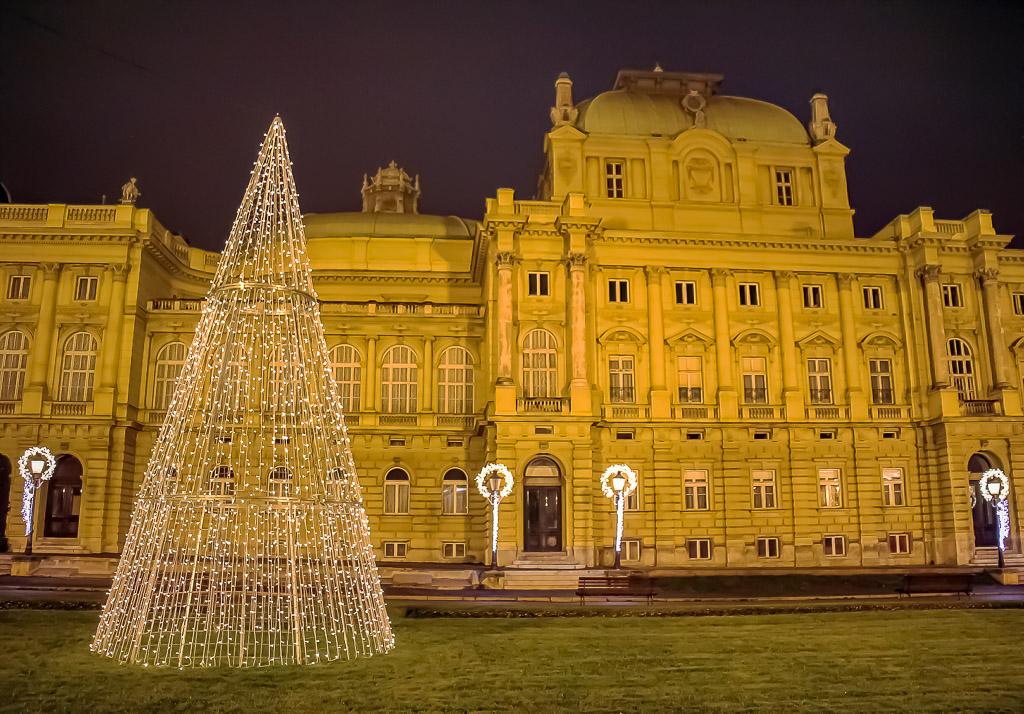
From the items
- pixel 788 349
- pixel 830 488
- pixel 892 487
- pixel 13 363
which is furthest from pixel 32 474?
pixel 892 487

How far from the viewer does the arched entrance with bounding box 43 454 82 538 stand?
38.6 m

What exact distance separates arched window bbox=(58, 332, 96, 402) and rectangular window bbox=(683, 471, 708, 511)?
92.2ft

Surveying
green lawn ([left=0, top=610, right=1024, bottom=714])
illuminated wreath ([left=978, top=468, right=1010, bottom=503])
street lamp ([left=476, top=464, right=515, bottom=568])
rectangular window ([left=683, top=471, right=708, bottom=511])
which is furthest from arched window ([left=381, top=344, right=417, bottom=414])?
illuminated wreath ([left=978, top=468, right=1010, bottom=503])

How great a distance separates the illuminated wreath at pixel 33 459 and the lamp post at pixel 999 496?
40.0 m

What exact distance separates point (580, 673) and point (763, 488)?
26410 millimetres

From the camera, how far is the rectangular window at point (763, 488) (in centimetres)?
3950

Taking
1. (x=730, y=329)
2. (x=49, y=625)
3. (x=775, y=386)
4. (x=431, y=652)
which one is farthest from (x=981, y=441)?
(x=49, y=625)

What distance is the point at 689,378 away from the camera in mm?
40500

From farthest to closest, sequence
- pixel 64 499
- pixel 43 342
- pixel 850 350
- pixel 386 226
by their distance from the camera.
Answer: pixel 386 226, pixel 850 350, pixel 43 342, pixel 64 499

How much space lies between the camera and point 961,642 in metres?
18.9

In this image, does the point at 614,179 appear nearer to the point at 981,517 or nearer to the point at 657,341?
the point at 657,341

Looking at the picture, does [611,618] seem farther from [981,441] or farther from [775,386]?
[981,441]

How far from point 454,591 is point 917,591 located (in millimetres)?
15490

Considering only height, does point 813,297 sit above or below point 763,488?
above
